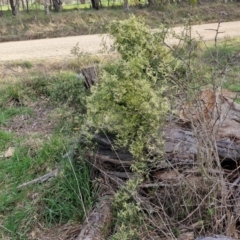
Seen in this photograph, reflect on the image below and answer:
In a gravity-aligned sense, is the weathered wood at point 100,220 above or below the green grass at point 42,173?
above

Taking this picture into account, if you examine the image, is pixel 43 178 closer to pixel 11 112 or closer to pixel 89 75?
pixel 89 75

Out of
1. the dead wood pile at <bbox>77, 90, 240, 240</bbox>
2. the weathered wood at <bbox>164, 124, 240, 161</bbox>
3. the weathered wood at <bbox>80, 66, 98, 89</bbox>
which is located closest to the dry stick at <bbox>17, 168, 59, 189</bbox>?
the dead wood pile at <bbox>77, 90, 240, 240</bbox>

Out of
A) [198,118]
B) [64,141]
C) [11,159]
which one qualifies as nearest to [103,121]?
[198,118]

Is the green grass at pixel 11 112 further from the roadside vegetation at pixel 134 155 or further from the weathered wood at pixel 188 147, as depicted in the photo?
the weathered wood at pixel 188 147

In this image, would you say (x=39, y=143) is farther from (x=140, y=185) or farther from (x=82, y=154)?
(x=140, y=185)

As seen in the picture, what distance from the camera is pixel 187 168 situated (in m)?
3.72

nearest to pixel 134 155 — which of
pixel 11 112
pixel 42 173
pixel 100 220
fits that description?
pixel 100 220

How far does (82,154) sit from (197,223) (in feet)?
4.19

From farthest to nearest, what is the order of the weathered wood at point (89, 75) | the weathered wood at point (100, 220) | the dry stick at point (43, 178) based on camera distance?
the weathered wood at point (89, 75) < the dry stick at point (43, 178) < the weathered wood at point (100, 220)

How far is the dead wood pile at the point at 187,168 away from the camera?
3484 millimetres

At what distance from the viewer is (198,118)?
363 cm

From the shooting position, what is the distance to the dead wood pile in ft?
11.4

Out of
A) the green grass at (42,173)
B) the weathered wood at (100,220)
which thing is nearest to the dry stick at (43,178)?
the green grass at (42,173)

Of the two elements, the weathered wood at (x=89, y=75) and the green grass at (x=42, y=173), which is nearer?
the green grass at (x=42, y=173)
